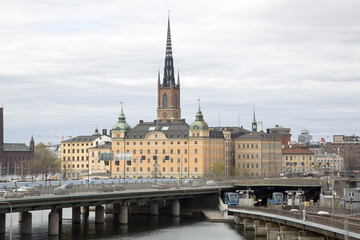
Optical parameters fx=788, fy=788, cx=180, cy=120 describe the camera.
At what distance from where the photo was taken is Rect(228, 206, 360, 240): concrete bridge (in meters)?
78.3

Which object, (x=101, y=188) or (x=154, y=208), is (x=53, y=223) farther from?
(x=154, y=208)

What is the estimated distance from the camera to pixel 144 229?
121m

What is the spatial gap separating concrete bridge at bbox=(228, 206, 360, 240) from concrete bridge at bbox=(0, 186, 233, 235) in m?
17.9

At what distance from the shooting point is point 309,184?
156750 millimetres

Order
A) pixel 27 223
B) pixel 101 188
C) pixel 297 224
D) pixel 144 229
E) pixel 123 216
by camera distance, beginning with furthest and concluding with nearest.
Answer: pixel 123 216
pixel 101 188
pixel 144 229
pixel 27 223
pixel 297 224

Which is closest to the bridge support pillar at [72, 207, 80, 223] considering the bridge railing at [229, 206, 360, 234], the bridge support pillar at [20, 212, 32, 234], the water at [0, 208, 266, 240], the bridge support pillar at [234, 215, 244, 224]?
the water at [0, 208, 266, 240]

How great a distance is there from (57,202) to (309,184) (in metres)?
64.1

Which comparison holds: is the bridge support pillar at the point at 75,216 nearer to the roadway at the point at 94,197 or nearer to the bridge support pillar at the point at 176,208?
the roadway at the point at 94,197

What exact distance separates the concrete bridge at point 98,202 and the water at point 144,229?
1.88 metres

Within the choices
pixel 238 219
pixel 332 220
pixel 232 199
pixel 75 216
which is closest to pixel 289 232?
pixel 332 220

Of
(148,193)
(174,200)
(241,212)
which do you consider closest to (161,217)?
(174,200)

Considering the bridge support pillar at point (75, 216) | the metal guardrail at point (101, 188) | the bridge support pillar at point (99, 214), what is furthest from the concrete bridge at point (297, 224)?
the bridge support pillar at point (75, 216)

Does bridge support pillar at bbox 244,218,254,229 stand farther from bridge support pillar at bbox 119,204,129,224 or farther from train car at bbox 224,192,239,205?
train car at bbox 224,192,239,205

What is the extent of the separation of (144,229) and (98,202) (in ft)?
28.3
